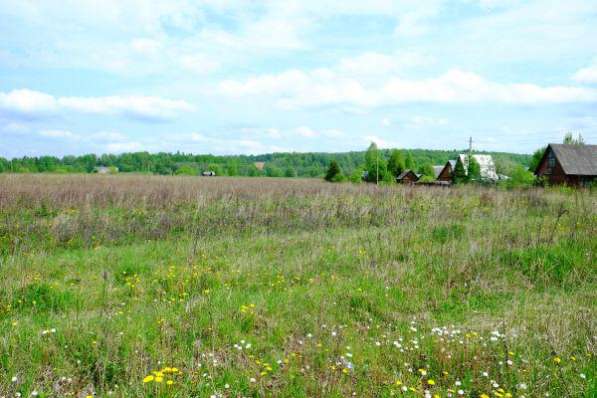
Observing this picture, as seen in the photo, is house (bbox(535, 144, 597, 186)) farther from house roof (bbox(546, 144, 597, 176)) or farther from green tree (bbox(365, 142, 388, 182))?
green tree (bbox(365, 142, 388, 182))

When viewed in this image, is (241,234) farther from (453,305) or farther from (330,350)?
(330,350)

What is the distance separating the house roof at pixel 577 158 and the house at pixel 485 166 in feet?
19.1

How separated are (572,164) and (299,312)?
A: 42.3m

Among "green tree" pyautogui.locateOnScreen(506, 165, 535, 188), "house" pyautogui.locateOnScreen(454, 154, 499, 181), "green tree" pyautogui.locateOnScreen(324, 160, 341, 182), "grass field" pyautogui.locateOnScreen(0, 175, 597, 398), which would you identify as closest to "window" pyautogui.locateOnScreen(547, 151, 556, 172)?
"house" pyautogui.locateOnScreen(454, 154, 499, 181)

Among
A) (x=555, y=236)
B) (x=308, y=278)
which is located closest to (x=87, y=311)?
(x=308, y=278)

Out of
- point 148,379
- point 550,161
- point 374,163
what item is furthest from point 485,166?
point 148,379

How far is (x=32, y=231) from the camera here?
9602mm

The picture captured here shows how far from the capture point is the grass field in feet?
11.7

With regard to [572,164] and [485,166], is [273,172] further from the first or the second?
[572,164]

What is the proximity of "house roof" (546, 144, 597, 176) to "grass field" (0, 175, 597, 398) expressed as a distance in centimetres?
3285

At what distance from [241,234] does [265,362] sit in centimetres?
688

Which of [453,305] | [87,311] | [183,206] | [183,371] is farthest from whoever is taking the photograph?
[183,206]

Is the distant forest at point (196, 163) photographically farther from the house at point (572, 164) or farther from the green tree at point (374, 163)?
the house at point (572, 164)

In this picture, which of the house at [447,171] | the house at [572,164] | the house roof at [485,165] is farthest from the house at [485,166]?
the house at [447,171]
